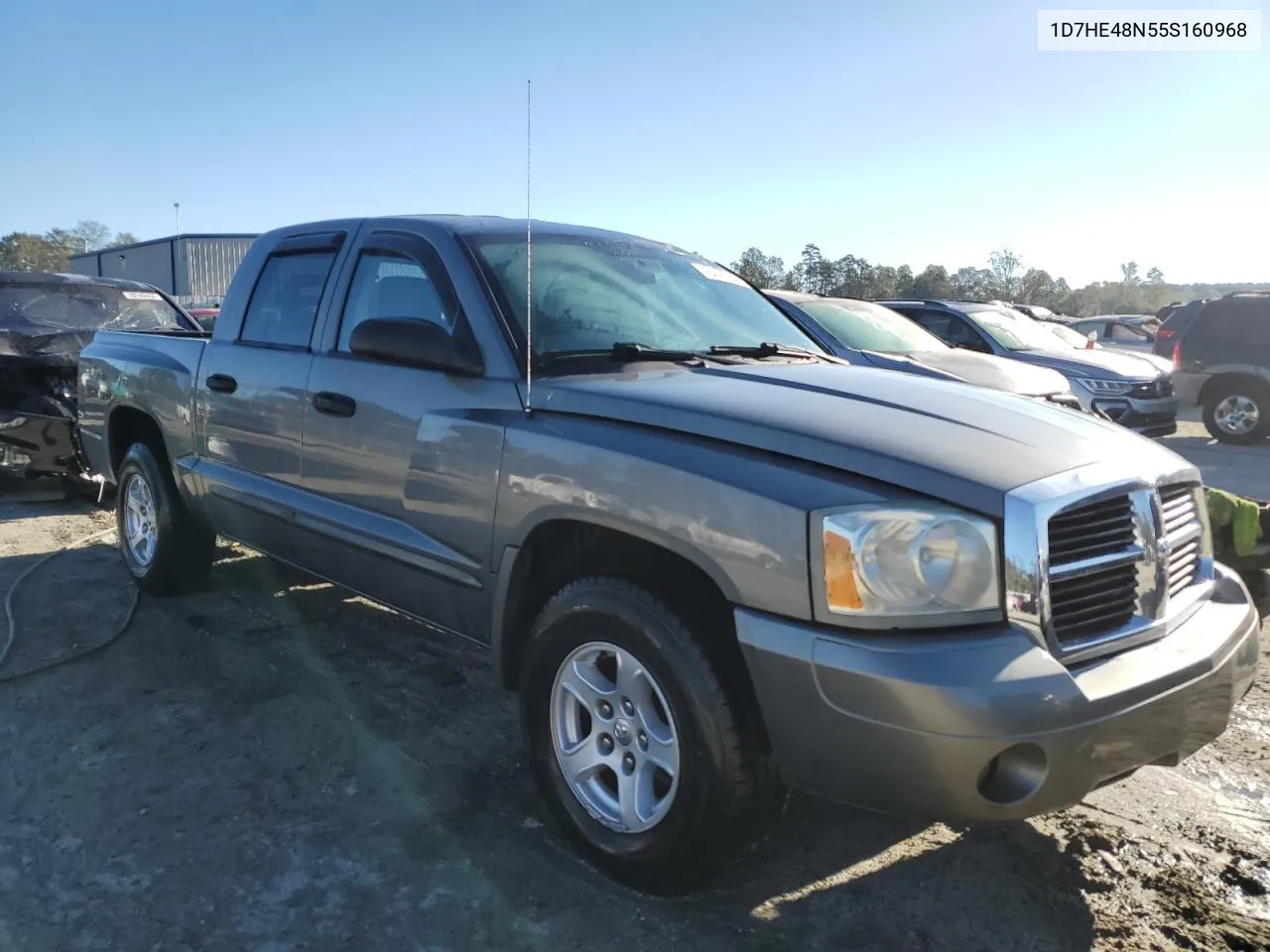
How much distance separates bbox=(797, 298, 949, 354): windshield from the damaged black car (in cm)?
476

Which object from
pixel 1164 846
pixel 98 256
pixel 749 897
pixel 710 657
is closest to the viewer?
pixel 710 657

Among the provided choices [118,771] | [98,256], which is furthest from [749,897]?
[98,256]

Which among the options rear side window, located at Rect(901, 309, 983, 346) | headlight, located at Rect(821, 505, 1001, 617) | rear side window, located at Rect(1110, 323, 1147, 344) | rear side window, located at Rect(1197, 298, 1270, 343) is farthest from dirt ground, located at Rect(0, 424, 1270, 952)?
rear side window, located at Rect(1110, 323, 1147, 344)

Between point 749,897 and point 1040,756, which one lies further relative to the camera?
point 749,897

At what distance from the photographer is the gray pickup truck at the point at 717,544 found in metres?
2.21

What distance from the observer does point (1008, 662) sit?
215 cm

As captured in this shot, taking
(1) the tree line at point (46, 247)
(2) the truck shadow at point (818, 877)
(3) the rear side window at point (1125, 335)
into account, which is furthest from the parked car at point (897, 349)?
(1) the tree line at point (46, 247)

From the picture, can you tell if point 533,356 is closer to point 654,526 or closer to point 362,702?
point 654,526

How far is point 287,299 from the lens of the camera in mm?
4246

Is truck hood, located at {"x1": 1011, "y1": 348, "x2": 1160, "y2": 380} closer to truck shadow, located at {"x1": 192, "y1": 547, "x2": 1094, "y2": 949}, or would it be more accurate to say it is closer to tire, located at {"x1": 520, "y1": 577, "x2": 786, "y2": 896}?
truck shadow, located at {"x1": 192, "y1": 547, "x2": 1094, "y2": 949}

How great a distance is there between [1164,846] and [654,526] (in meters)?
1.93

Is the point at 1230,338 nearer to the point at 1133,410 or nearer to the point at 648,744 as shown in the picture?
the point at 1133,410

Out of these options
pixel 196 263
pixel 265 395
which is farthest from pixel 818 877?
pixel 196 263

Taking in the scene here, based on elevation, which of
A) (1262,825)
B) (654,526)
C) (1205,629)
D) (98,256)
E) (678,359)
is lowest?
(1262,825)
